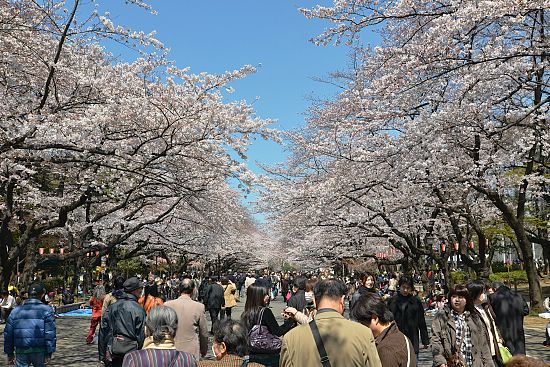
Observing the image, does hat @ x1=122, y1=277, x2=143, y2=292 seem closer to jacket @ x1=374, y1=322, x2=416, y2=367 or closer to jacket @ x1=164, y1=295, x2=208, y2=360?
jacket @ x1=164, y1=295, x2=208, y2=360

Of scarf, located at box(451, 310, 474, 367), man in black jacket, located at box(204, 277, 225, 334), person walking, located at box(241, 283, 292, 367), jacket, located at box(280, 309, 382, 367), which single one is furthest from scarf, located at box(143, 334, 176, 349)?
man in black jacket, located at box(204, 277, 225, 334)

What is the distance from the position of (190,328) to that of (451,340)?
2.78 m

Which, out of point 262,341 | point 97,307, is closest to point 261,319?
point 262,341

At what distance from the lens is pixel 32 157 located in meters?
9.67

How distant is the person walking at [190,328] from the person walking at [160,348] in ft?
7.62

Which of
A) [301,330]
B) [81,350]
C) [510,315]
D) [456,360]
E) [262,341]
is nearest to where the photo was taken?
[301,330]

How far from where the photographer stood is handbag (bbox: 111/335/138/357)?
5607 millimetres

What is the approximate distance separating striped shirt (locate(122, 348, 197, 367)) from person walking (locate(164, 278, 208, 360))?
2597 millimetres

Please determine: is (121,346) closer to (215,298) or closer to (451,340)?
(451,340)

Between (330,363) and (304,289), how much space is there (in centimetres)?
496

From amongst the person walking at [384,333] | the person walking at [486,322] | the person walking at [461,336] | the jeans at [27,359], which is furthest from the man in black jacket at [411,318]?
the jeans at [27,359]

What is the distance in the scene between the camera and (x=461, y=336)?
535 centimetres

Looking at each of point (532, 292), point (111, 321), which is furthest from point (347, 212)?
point (111, 321)

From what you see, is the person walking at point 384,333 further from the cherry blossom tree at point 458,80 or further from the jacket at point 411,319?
the cherry blossom tree at point 458,80
